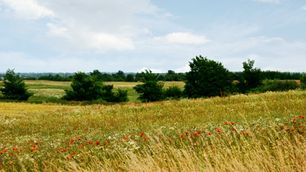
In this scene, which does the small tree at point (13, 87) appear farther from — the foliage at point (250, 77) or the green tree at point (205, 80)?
the foliage at point (250, 77)

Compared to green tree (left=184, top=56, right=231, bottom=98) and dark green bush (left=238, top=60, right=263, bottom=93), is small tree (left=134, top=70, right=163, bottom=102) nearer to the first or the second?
green tree (left=184, top=56, right=231, bottom=98)

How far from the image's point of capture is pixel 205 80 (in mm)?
75375

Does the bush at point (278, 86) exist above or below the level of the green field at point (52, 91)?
above

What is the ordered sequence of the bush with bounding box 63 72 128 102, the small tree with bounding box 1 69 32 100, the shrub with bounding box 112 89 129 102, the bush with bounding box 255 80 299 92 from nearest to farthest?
the small tree with bounding box 1 69 32 100 → the bush with bounding box 63 72 128 102 → the shrub with bounding box 112 89 129 102 → the bush with bounding box 255 80 299 92

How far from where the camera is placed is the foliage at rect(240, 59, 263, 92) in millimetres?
79300

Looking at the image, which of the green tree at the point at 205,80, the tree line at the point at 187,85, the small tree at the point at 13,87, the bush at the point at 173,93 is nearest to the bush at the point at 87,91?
the tree line at the point at 187,85

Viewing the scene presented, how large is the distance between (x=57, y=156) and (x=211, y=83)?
66.6 m

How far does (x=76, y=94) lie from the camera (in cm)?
7206

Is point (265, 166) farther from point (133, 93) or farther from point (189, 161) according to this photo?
point (133, 93)

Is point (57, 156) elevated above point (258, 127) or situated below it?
below

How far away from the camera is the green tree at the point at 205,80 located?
244 ft

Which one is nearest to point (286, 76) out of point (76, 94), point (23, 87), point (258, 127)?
point (76, 94)

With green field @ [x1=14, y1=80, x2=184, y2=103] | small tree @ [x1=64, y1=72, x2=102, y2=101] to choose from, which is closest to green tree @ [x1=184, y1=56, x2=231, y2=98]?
green field @ [x1=14, y1=80, x2=184, y2=103]

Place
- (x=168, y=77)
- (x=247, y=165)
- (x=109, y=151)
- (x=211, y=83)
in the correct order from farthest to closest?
(x=168, y=77)
(x=211, y=83)
(x=109, y=151)
(x=247, y=165)
